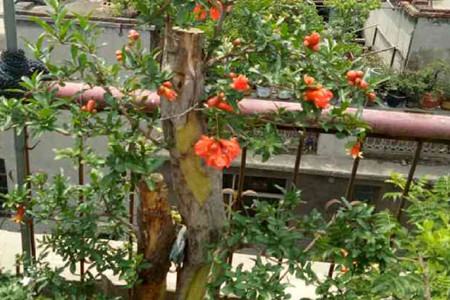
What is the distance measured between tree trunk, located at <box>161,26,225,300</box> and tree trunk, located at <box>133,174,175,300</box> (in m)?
0.06

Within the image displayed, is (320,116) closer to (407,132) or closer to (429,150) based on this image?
(407,132)

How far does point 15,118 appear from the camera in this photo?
1.46 meters

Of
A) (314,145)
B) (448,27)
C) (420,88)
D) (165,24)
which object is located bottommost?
(314,145)

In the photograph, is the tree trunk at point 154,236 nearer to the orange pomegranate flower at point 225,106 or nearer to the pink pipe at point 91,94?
the pink pipe at point 91,94

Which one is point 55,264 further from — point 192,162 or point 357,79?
point 357,79

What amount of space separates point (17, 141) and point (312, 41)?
1.04 meters

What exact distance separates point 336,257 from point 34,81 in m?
0.99

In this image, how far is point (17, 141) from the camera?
6.09ft

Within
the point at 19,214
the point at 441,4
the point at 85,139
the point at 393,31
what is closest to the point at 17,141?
the point at 19,214

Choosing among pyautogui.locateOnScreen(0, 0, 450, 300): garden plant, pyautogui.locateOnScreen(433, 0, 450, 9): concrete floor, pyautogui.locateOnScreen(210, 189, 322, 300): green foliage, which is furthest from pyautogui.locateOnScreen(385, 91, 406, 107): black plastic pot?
pyautogui.locateOnScreen(210, 189, 322, 300): green foliage

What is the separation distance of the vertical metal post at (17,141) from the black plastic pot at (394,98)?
854 cm

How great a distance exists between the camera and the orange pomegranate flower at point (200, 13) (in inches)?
53.4

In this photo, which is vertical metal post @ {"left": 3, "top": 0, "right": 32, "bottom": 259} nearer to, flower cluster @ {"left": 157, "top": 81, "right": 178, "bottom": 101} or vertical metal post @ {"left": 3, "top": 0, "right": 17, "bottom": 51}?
vertical metal post @ {"left": 3, "top": 0, "right": 17, "bottom": 51}

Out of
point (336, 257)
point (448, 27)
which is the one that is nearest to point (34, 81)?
point (336, 257)
